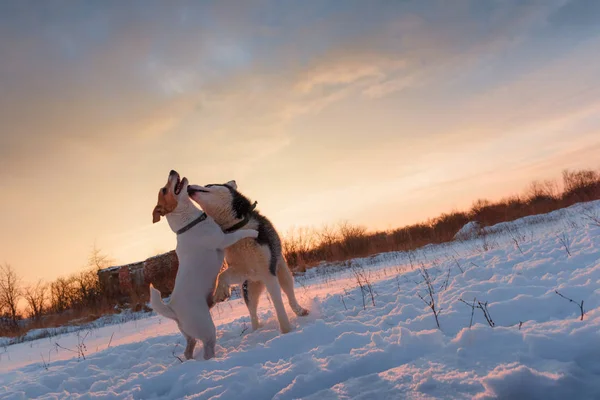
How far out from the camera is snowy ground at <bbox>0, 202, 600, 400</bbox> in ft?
7.61

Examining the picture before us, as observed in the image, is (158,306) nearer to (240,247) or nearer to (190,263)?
(190,263)

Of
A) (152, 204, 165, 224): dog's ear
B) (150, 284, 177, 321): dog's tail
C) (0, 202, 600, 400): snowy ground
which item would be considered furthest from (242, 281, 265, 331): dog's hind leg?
(152, 204, 165, 224): dog's ear

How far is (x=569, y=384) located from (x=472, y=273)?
4.49 metres

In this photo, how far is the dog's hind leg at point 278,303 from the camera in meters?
4.97

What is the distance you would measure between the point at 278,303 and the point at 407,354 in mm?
2295

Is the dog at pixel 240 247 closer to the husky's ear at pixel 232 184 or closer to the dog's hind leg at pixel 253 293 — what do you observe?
the husky's ear at pixel 232 184

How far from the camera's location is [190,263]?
4.39m

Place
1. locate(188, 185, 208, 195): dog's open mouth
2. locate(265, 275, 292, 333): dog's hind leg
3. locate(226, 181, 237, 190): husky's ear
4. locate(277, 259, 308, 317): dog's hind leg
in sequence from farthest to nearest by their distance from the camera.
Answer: locate(277, 259, 308, 317): dog's hind leg < locate(226, 181, 237, 190): husky's ear < locate(265, 275, 292, 333): dog's hind leg < locate(188, 185, 208, 195): dog's open mouth

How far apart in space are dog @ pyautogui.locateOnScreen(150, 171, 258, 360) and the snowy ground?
0.45m

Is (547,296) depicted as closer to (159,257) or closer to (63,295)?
(159,257)

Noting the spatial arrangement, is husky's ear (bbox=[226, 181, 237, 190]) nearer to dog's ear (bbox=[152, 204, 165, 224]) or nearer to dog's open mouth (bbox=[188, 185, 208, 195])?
dog's open mouth (bbox=[188, 185, 208, 195])

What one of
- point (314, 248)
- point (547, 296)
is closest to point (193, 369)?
point (547, 296)

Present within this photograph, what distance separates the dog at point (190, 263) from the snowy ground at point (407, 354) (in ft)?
1.49

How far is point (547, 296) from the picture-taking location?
4180mm
